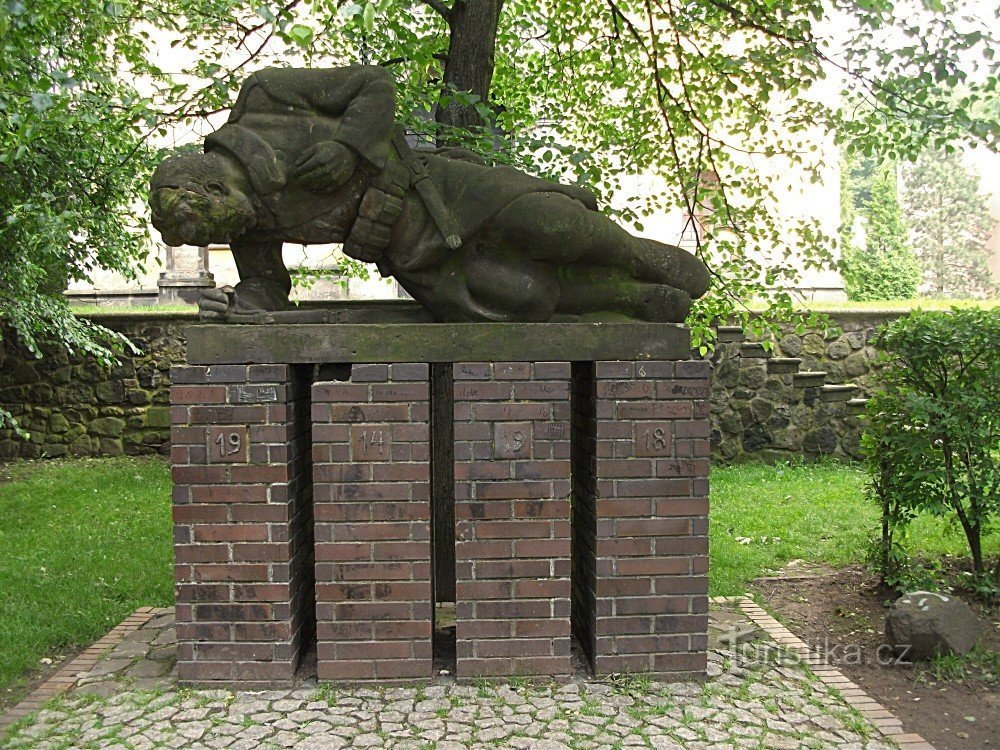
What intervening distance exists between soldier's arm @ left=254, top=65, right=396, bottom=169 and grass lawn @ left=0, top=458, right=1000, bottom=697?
9.69 ft

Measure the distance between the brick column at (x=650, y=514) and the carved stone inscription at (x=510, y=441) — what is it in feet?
1.02

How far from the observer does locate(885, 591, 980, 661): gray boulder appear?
14.0 ft

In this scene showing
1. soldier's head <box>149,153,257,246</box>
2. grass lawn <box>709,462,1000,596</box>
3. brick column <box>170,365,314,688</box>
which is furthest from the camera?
grass lawn <box>709,462,1000,596</box>

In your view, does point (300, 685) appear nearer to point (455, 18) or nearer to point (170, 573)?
point (170, 573)

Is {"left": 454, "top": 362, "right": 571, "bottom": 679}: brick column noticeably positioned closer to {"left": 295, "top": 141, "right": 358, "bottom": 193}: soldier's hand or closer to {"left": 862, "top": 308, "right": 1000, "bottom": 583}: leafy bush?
{"left": 295, "top": 141, "right": 358, "bottom": 193}: soldier's hand

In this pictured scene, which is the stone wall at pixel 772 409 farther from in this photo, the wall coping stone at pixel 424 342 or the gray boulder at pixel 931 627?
the wall coping stone at pixel 424 342

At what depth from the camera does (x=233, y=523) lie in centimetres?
350

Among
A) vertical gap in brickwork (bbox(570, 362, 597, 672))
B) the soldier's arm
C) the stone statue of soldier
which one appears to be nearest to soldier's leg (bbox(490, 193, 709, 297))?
the stone statue of soldier

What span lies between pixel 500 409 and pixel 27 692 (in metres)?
2.52

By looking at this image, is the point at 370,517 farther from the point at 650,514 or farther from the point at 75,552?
the point at 75,552

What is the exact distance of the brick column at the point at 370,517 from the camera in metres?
3.52

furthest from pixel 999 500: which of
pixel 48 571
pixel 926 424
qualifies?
pixel 48 571

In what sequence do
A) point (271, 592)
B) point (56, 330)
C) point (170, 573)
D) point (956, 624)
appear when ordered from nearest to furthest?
point (271, 592)
point (956, 624)
point (170, 573)
point (56, 330)

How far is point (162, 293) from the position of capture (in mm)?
15055
